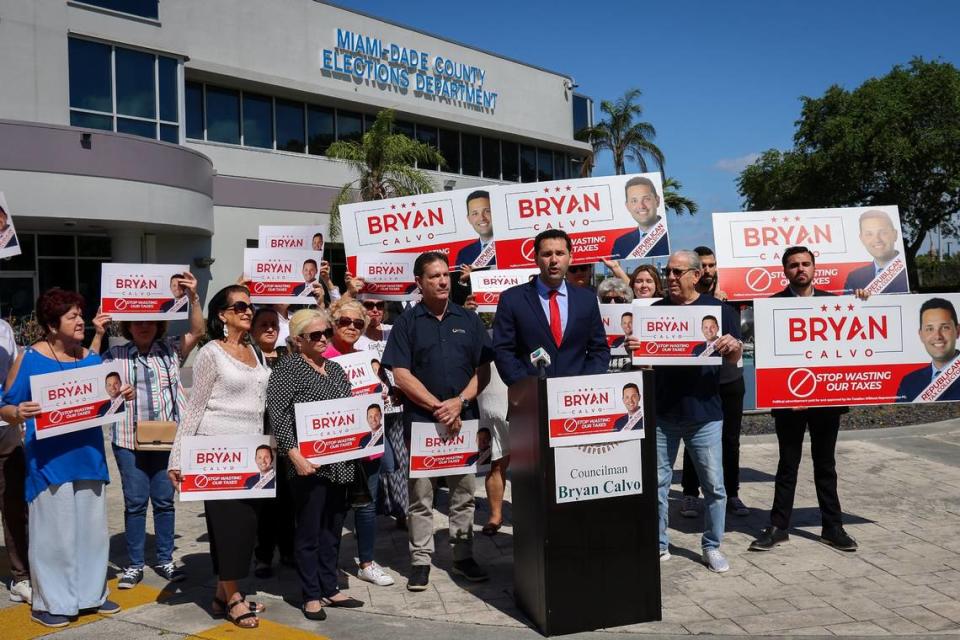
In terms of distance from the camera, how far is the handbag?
5.57 metres

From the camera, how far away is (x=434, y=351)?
18.4 ft

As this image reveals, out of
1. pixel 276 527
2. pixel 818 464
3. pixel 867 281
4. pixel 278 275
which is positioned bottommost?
pixel 276 527

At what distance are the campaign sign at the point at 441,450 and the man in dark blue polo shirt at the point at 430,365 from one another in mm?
75

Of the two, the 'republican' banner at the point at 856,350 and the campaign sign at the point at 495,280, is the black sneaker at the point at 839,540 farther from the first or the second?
the campaign sign at the point at 495,280

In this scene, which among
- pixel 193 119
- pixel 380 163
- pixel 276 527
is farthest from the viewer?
pixel 380 163

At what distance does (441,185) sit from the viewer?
31469 millimetres

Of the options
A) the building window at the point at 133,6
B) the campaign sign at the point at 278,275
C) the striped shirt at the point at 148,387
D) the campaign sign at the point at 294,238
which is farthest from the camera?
the building window at the point at 133,6

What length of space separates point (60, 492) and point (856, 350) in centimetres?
553

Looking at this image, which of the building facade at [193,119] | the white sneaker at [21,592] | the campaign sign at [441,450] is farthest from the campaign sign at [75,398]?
the building facade at [193,119]

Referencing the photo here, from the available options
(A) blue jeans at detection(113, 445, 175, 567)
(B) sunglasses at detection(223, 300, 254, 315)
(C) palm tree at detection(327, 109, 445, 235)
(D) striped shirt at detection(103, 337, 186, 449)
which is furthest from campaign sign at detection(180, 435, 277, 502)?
(C) palm tree at detection(327, 109, 445, 235)

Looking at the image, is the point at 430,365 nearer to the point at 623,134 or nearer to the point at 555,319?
the point at 555,319

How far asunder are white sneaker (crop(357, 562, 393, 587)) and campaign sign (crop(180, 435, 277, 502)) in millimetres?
1150

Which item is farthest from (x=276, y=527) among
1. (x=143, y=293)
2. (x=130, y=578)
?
(x=143, y=293)

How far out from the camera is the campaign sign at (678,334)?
5766 millimetres
